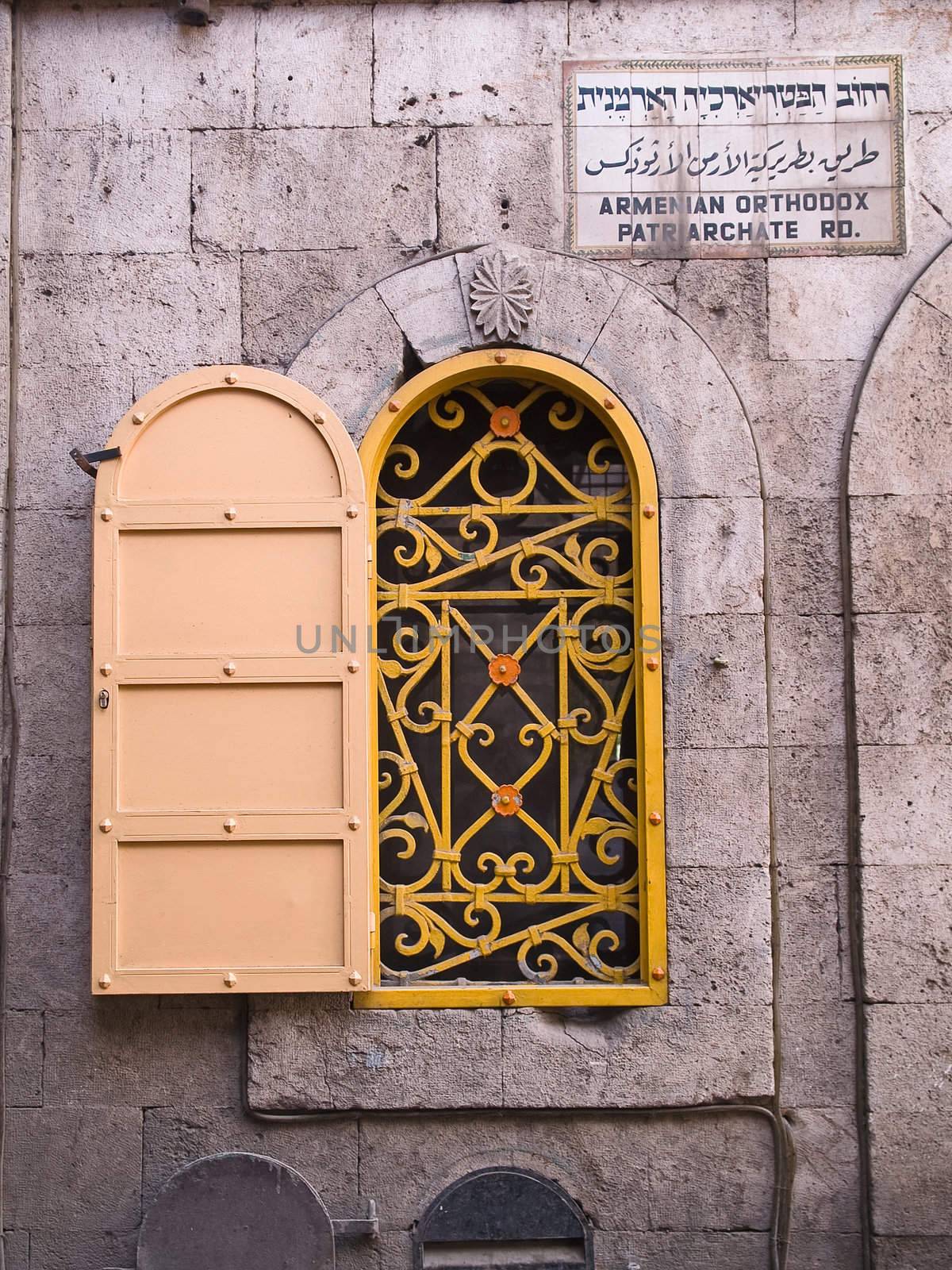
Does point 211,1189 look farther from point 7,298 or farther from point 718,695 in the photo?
point 7,298

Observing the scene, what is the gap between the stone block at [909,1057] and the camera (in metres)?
3.60

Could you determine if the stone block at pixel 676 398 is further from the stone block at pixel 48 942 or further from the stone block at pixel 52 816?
the stone block at pixel 48 942

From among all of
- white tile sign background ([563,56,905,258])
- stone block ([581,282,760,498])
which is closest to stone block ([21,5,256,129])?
white tile sign background ([563,56,905,258])

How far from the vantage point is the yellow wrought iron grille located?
149 inches

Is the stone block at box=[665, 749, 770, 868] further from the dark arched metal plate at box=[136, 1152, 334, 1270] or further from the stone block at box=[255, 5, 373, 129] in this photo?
the stone block at box=[255, 5, 373, 129]

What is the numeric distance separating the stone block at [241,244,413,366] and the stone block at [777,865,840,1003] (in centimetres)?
259

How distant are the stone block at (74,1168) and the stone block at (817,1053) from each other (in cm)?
227

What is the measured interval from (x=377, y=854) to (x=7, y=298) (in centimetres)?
245

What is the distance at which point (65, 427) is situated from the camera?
390cm

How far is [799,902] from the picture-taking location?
3.72m

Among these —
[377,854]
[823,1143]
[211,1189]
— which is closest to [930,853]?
[823,1143]

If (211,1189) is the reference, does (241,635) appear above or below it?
above

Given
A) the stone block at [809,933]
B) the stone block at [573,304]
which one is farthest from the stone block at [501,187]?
the stone block at [809,933]

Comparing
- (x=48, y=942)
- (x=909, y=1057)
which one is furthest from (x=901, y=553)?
(x=48, y=942)
